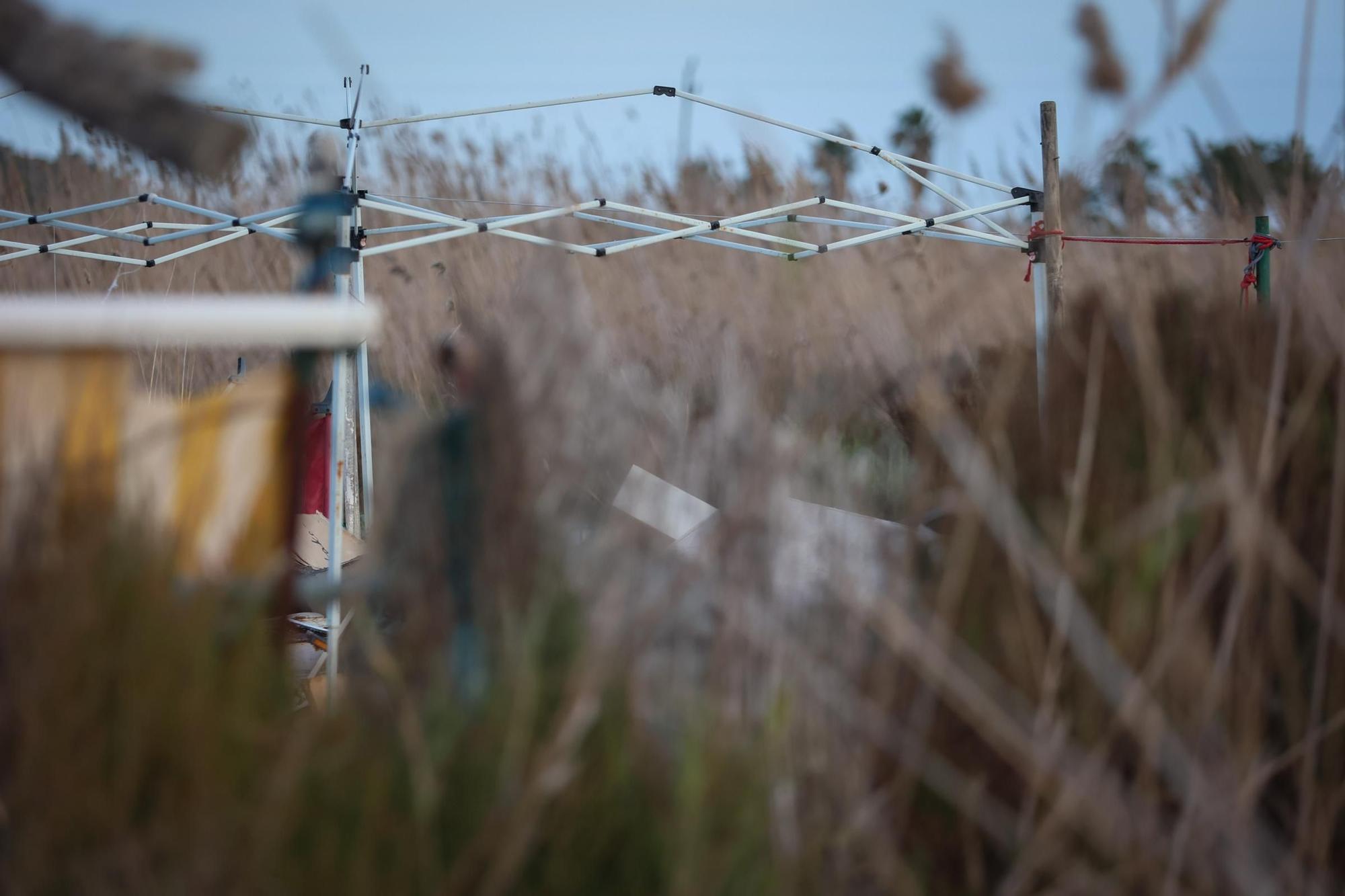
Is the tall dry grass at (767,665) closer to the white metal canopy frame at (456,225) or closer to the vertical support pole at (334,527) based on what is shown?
the vertical support pole at (334,527)

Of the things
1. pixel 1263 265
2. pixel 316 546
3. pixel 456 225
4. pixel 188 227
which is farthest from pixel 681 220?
pixel 1263 265

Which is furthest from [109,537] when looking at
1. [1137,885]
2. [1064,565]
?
[1137,885]

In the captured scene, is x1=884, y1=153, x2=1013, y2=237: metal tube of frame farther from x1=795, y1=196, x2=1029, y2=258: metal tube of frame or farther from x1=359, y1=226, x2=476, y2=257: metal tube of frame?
x1=359, y1=226, x2=476, y2=257: metal tube of frame

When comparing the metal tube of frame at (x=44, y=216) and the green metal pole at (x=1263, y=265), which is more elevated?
the metal tube of frame at (x=44, y=216)

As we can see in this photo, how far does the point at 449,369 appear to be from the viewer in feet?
4.86

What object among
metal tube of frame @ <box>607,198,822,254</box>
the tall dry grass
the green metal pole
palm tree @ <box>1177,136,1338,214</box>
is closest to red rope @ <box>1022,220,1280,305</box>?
the green metal pole

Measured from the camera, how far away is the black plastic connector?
208 inches

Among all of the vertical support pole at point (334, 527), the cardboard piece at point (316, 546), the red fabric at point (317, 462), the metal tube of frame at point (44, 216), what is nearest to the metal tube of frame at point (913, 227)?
the red fabric at point (317, 462)

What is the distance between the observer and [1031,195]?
17.4 ft

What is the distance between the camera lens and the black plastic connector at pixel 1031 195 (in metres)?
5.29

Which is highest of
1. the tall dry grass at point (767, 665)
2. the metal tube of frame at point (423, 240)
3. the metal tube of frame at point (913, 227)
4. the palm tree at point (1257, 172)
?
the metal tube of frame at point (913, 227)

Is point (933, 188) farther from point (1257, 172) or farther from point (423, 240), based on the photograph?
point (1257, 172)

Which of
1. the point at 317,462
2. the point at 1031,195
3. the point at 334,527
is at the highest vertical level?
the point at 1031,195

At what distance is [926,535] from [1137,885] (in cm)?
56
